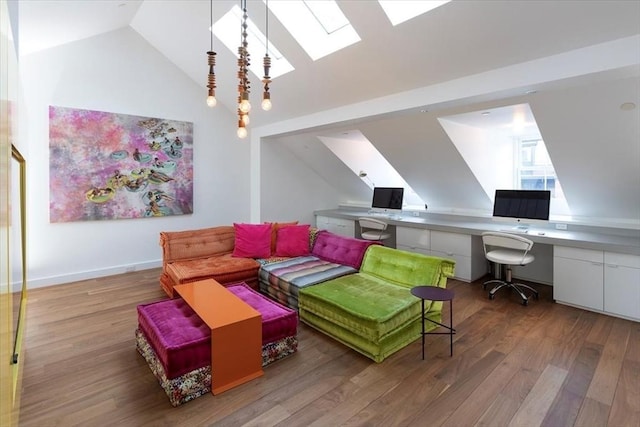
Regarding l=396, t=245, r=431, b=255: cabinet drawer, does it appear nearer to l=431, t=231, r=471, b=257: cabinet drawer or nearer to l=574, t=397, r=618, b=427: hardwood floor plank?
l=431, t=231, r=471, b=257: cabinet drawer

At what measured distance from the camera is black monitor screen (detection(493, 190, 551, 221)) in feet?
13.1

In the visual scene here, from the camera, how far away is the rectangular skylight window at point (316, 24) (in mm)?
3457

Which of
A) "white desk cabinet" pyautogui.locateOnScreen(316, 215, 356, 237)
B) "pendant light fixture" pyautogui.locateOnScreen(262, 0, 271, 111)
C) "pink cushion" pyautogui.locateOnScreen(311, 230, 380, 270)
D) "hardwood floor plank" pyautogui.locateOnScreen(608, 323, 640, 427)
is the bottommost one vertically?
"hardwood floor plank" pyautogui.locateOnScreen(608, 323, 640, 427)

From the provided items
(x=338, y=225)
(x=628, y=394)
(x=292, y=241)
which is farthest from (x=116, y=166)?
(x=628, y=394)

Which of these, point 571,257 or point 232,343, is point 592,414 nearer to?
point 571,257

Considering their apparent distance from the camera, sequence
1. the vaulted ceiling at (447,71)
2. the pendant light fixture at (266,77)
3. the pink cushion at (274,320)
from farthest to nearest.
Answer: the pendant light fixture at (266,77) < the pink cushion at (274,320) < the vaulted ceiling at (447,71)

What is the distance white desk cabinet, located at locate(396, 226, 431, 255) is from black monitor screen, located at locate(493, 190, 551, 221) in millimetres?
1035

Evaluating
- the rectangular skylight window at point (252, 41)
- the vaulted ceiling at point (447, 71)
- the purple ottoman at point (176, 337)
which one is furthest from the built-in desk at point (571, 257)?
the purple ottoman at point (176, 337)

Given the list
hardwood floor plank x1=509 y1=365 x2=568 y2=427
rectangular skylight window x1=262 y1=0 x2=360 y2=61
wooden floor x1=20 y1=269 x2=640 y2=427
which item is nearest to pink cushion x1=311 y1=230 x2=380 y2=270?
wooden floor x1=20 y1=269 x2=640 y2=427

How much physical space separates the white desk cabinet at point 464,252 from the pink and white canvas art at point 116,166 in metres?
4.07

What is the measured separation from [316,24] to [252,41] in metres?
1.07

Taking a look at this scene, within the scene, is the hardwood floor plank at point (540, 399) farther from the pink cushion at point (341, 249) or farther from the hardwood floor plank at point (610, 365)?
the pink cushion at point (341, 249)

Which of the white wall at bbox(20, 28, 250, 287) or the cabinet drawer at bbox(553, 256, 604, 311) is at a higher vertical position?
the white wall at bbox(20, 28, 250, 287)

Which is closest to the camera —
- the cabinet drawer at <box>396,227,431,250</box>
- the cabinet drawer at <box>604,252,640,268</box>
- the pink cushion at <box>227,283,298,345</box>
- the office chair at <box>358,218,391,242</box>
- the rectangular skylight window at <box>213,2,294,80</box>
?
the pink cushion at <box>227,283,298,345</box>
